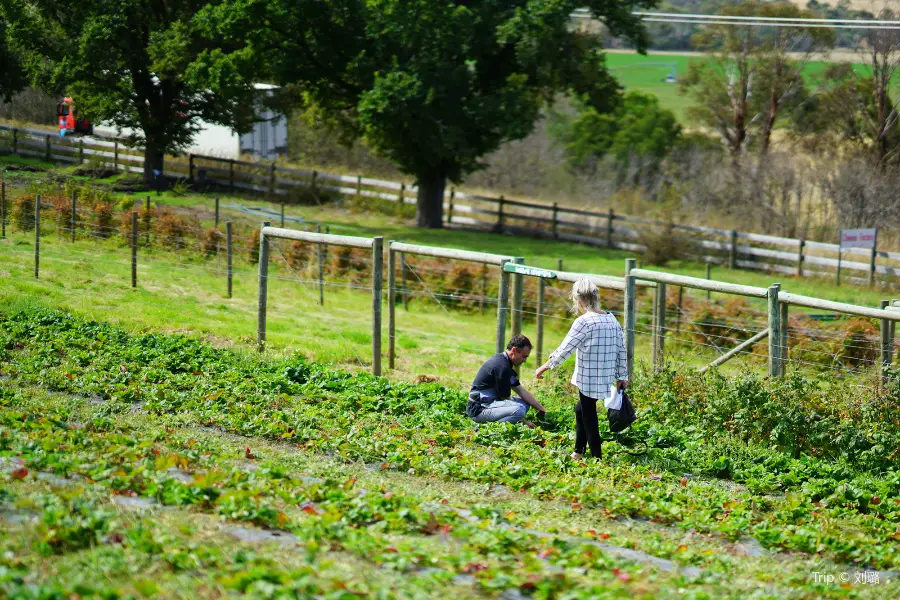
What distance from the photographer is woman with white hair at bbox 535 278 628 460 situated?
30.0ft

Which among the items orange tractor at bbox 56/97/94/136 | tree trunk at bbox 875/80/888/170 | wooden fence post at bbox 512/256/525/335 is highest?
tree trunk at bbox 875/80/888/170

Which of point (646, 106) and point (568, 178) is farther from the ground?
point (646, 106)

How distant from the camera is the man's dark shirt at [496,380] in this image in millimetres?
10328

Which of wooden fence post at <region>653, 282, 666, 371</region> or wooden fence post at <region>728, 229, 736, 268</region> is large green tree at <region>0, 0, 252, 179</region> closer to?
wooden fence post at <region>728, 229, 736, 268</region>

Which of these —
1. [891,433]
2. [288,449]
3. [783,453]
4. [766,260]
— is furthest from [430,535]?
[766,260]

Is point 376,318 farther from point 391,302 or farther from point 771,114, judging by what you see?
point 771,114

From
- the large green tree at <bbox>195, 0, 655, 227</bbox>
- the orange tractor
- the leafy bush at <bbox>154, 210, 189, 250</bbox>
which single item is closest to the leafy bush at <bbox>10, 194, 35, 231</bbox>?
the leafy bush at <bbox>154, 210, 189, 250</bbox>

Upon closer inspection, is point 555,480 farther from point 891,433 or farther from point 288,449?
point 891,433

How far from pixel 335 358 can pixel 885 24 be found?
14.9 metres

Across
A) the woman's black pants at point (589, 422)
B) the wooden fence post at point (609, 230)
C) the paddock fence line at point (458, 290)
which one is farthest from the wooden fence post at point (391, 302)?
the wooden fence post at point (609, 230)

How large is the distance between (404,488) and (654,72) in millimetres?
87453

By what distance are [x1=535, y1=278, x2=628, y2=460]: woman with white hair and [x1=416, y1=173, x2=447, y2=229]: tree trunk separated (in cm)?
2588

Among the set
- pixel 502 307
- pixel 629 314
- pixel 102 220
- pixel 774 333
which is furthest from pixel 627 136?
pixel 774 333

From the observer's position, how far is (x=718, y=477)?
9289mm
